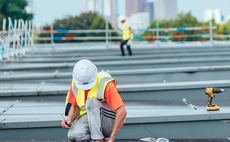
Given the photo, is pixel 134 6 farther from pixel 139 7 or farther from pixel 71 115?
pixel 71 115

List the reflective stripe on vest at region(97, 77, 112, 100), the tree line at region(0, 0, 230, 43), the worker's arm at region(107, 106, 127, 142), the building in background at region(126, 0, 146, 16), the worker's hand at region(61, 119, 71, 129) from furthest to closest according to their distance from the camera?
the building in background at region(126, 0, 146, 16), the tree line at region(0, 0, 230, 43), the worker's hand at region(61, 119, 71, 129), the reflective stripe on vest at region(97, 77, 112, 100), the worker's arm at region(107, 106, 127, 142)

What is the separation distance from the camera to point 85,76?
2604mm

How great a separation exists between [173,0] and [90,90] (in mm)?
200414

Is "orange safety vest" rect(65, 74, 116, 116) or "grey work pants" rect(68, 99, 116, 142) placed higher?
"orange safety vest" rect(65, 74, 116, 116)

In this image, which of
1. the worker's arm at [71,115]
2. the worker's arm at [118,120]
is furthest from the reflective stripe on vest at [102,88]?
the worker's arm at [71,115]

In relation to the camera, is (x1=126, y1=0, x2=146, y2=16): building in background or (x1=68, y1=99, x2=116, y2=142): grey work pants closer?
(x1=68, y1=99, x2=116, y2=142): grey work pants

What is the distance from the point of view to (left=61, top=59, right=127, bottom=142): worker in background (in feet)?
8.55

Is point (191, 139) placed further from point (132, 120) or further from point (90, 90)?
point (90, 90)

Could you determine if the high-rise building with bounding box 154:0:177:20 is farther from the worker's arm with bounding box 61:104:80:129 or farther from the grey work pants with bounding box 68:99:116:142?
the grey work pants with bounding box 68:99:116:142

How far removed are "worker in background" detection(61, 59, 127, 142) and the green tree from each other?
41.0 m

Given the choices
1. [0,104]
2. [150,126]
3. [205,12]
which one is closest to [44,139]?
[150,126]

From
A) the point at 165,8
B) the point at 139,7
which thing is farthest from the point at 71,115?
the point at 165,8

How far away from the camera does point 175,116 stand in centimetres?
362

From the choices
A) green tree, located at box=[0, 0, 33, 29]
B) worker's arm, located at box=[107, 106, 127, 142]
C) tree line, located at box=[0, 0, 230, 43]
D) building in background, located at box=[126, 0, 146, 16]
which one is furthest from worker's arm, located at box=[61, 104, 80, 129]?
building in background, located at box=[126, 0, 146, 16]
